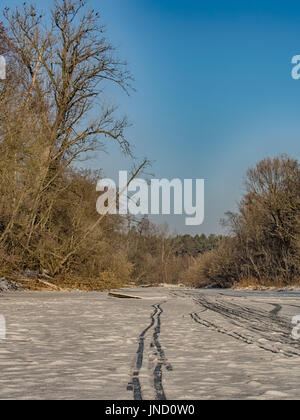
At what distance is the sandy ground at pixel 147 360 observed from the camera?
3.52 meters

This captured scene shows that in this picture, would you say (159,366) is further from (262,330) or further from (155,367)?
(262,330)

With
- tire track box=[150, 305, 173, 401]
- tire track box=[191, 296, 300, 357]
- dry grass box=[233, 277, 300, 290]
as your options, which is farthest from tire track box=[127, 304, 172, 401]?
dry grass box=[233, 277, 300, 290]

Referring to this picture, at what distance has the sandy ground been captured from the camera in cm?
352

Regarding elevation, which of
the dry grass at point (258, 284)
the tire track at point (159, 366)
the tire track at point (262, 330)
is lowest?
the dry grass at point (258, 284)

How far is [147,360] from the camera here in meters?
4.77

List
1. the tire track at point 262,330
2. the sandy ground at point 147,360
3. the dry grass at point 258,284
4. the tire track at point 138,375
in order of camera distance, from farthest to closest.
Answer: the dry grass at point 258,284, the tire track at point 262,330, the sandy ground at point 147,360, the tire track at point 138,375

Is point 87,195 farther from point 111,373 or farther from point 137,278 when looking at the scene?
Result: point 137,278

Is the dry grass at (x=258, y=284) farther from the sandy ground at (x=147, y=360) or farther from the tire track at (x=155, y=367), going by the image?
the tire track at (x=155, y=367)

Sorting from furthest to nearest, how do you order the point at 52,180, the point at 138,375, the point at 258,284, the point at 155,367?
the point at 258,284, the point at 52,180, the point at 155,367, the point at 138,375

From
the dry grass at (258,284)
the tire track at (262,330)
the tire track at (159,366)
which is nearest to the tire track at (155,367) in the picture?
the tire track at (159,366)

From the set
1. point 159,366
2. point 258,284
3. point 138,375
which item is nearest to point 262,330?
point 159,366

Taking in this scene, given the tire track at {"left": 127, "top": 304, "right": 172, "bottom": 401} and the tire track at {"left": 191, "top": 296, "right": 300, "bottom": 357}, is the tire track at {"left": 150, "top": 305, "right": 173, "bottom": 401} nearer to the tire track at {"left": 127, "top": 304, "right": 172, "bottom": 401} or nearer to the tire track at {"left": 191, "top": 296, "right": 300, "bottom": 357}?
the tire track at {"left": 127, "top": 304, "right": 172, "bottom": 401}

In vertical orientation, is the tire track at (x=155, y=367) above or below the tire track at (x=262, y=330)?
above

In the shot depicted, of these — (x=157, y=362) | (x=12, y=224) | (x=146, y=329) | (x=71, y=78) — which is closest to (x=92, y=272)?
(x=12, y=224)
